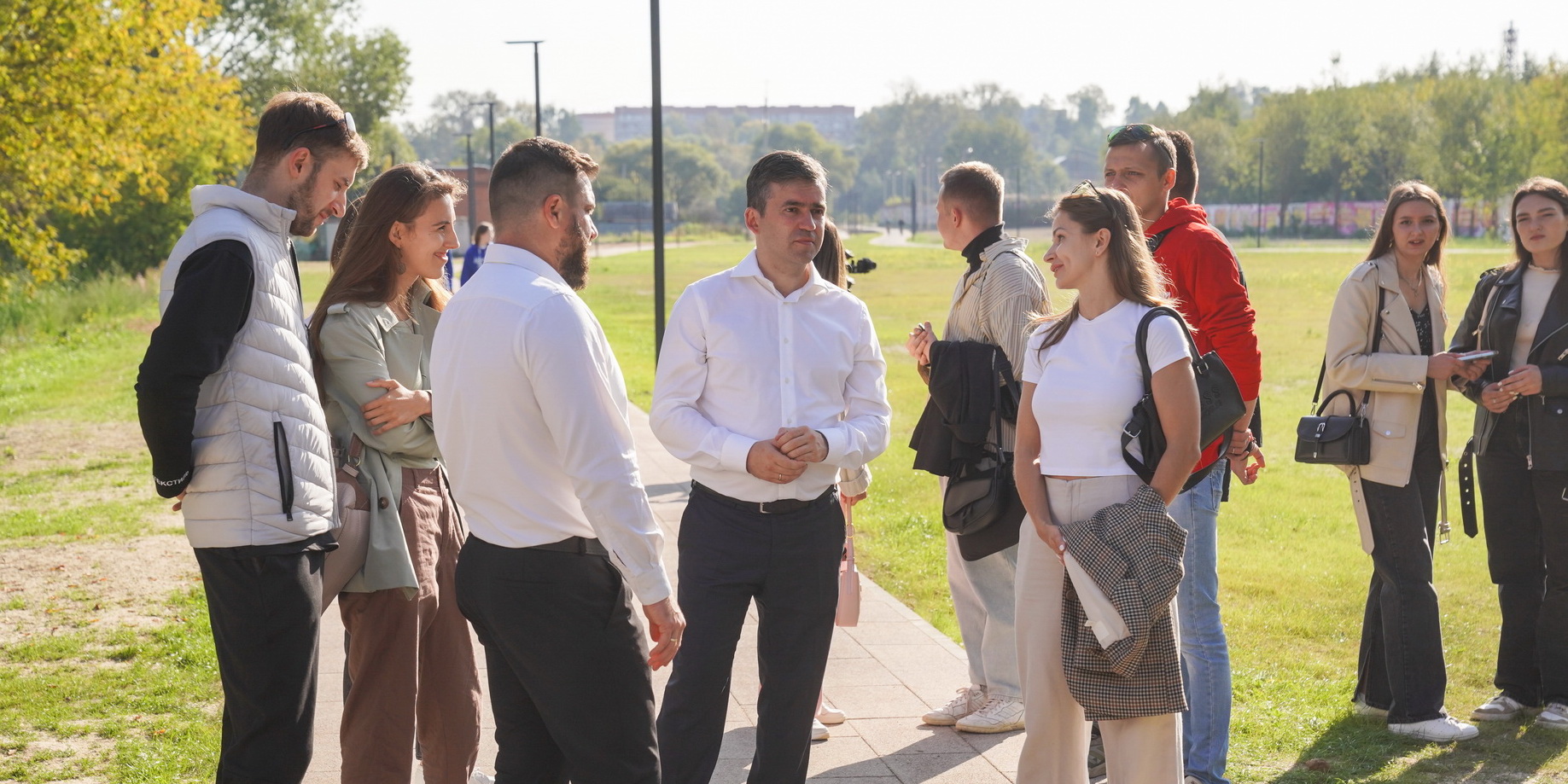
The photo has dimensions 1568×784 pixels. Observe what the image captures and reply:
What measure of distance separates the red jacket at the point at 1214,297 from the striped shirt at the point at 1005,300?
546 mm

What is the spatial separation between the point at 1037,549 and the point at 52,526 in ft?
27.2

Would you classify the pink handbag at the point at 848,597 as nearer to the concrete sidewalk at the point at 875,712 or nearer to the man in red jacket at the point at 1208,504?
the concrete sidewalk at the point at 875,712

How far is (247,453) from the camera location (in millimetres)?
3311

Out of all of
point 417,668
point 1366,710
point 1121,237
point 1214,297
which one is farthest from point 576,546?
point 1366,710

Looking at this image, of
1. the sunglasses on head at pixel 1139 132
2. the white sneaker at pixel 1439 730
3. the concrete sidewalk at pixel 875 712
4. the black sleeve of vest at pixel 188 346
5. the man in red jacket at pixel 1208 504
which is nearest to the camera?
the black sleeve of vest at pixel 188 346

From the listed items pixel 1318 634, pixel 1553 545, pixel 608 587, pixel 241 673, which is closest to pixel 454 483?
pixel 608 587

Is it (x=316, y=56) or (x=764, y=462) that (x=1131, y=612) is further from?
(x=316, y=56)

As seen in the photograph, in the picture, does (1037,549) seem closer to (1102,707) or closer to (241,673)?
(1102,707)

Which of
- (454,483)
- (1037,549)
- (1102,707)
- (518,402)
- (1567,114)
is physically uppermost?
(1567,114)

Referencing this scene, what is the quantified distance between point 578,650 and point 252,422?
1024 millimetres

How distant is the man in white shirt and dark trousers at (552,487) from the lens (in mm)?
3045

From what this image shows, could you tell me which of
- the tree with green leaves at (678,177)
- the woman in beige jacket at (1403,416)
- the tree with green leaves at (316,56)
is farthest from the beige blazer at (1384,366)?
the tree with green leaves at (678,177)

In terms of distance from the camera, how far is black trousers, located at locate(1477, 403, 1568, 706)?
542 cm

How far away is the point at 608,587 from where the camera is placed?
3.17 meters
